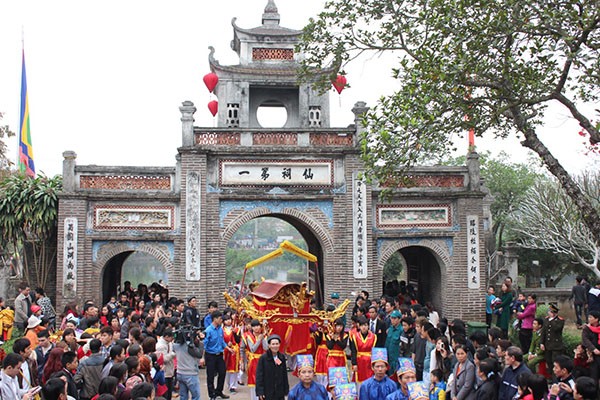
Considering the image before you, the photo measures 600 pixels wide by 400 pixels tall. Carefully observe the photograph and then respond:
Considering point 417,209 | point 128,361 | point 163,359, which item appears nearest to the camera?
point 128,361

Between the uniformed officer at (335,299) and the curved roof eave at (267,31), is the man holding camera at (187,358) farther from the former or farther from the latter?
the curved roof eave at (267,31)

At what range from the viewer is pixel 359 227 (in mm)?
14719

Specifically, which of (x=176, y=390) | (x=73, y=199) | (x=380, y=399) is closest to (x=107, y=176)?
(x=73, y=199)

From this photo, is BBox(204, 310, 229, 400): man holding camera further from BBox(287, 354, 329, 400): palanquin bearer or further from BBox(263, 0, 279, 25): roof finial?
BBox(263, 0, 279, 25): roof finial

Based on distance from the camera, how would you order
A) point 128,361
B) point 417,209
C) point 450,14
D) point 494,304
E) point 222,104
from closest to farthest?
point 128,361 < point 450,14 < point 494,304 < point 417,209 < point 222,104

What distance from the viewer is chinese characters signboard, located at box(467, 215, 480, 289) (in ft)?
49.3

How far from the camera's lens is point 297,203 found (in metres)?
14.8

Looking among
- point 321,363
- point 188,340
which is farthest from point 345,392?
point 321,363

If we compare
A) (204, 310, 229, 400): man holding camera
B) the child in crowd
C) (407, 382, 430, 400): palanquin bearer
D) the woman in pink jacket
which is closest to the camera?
(204, 310, 229, 400): man holding camera

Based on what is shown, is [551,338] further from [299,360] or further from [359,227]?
[359,227]

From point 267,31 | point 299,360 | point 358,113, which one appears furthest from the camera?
point 267,31

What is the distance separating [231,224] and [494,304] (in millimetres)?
6102

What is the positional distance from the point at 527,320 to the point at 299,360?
5573 mm

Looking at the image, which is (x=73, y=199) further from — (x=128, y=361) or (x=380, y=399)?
(x=380, y=399)
